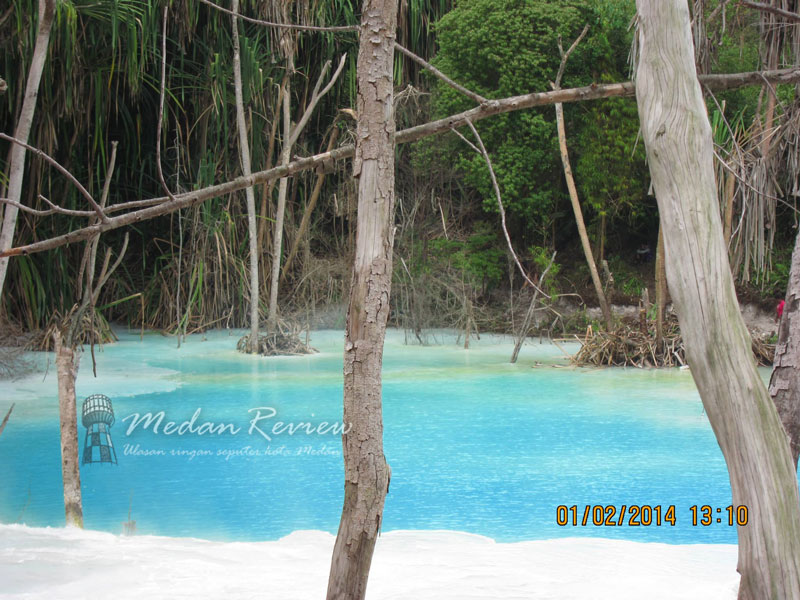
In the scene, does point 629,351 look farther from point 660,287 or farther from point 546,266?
point 546,266

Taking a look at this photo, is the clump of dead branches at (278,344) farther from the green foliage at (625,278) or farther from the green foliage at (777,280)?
the green foliage at (777,280)

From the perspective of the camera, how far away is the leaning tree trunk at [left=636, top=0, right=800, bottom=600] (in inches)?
65.9

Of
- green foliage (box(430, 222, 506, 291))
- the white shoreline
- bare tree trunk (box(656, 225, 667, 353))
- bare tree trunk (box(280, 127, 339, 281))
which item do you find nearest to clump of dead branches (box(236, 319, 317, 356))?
bare tree trunk (box(280, 127, 339, 281))

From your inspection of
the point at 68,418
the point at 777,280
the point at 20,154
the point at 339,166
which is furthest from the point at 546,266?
the point at 68,418

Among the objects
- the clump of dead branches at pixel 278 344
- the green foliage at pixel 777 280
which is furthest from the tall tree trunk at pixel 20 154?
the green foliage at pixel 777 280

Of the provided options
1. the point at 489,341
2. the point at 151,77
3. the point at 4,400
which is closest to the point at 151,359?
the point at 4,400

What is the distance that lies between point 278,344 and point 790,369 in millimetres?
6504

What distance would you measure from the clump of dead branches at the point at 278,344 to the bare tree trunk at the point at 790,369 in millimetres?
6374

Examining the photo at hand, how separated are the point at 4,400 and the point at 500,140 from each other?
6227 millimetres

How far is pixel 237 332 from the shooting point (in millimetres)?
10102

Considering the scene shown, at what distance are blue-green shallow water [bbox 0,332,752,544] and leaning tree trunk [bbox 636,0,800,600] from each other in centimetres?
242

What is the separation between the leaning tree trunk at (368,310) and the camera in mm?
2088

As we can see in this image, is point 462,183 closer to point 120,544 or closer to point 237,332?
point 237,332

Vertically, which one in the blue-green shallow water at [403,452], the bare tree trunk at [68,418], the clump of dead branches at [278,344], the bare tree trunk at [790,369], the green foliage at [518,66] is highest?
the green foliage at [518,66]
